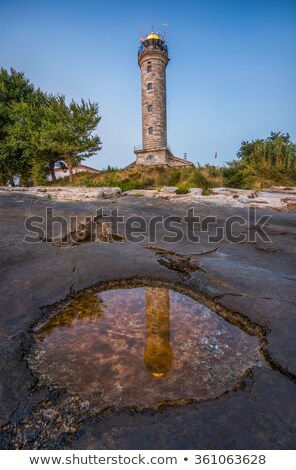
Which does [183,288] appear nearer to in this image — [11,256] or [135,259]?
[135,259]

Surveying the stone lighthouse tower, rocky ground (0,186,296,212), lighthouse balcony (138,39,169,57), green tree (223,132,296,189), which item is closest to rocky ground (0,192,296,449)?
rocky ground (0,186,296,212)

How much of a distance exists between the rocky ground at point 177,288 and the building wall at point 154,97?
92.7 feet

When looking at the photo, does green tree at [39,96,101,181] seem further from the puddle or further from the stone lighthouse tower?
the puddle

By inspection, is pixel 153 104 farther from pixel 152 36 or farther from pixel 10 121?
pixel 10 121

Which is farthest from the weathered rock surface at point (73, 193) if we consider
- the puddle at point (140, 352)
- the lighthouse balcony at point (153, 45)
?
the lighthouse balcony at point (153, 45)

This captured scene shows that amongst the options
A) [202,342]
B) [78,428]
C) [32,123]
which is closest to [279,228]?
[202,342]

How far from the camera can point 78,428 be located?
3.00ft

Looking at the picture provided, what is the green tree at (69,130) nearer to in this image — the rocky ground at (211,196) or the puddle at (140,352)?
the rocky ground at (211,196)

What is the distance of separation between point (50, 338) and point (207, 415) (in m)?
0.97

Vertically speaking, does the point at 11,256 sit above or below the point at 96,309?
above

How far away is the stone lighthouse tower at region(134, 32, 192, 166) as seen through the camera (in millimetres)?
29266

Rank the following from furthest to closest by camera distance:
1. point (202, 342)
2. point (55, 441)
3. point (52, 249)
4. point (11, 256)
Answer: point (52, 249), point (11, 256), point (202, 342), point (55, 441)

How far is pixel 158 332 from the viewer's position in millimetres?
1498

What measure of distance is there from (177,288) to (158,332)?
0.66 m
